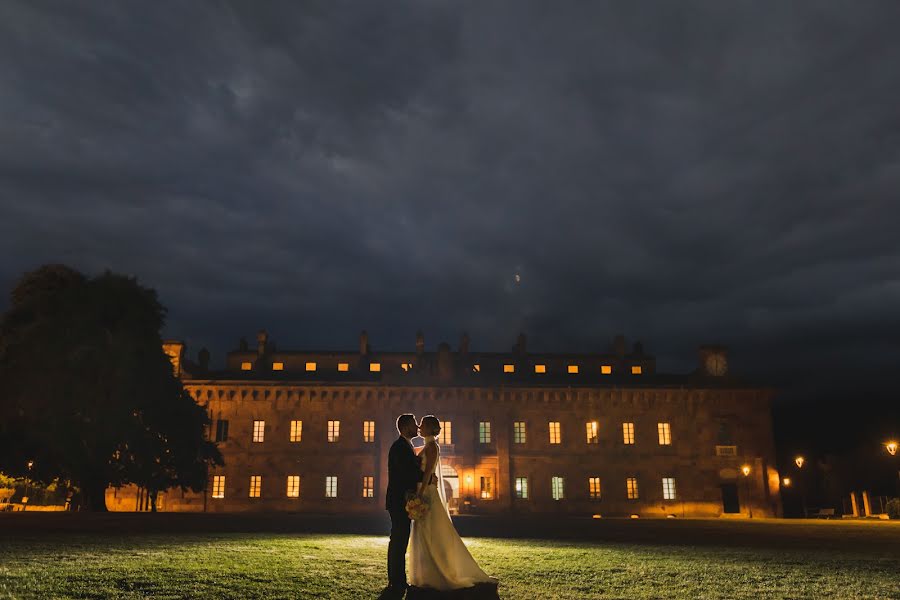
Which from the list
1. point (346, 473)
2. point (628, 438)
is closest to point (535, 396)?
point (628, 438)

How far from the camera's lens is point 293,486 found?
4825cm

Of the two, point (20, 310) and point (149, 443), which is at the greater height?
point (20, 310)

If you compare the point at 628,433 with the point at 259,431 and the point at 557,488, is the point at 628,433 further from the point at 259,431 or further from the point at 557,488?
the point at 259,431

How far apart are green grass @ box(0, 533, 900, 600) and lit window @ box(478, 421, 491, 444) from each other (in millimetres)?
32953

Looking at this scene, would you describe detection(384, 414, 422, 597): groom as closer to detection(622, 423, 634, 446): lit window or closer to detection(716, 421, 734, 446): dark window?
detection(622, 423, 634, 446): lit window

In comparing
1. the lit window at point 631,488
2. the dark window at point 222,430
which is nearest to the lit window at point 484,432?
the lit window at point 631,488

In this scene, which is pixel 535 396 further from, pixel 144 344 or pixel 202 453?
pixel 144 344

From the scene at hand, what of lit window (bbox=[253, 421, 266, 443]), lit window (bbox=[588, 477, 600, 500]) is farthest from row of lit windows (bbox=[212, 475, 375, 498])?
lit window (bbox=[588, 477, 600, 500])

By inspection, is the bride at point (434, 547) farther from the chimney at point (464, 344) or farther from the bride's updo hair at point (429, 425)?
the chimney at point (464, 344)

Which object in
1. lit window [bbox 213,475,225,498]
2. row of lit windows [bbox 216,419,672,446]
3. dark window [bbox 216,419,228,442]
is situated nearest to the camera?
lit window [bbox 213,475,225,498]

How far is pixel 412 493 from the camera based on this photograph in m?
8.70

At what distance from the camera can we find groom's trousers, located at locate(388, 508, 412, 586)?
351 inches

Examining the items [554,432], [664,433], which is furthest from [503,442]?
[664,433]

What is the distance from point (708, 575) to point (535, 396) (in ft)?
128
